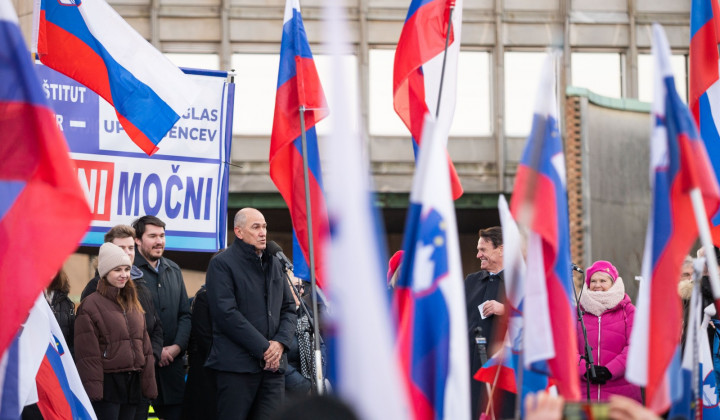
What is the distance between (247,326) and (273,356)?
30cm

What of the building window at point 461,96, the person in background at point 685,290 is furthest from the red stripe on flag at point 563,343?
the building window at point 461,96

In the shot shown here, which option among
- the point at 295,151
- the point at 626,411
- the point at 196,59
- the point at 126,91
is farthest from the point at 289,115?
the point at 196,59

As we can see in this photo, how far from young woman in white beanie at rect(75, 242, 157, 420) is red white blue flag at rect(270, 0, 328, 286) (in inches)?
49.3

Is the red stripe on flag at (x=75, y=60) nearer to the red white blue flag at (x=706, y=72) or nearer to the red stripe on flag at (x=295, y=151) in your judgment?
the red stripe on flag at (x=295, y=151)

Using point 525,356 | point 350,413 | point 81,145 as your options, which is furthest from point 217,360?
point 350,413

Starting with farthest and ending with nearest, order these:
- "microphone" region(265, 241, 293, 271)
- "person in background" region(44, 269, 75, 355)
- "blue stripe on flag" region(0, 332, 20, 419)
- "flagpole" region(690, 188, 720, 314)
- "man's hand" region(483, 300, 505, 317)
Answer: "microphone" region(265, 241, 293, 271) → "person in background" region(44, 269, 75, 355) → "man's hand" region(483, 300, 505, 317) → "blue stripe on flag" region(0, 332, 20, 419) → "flagpole" region(690, 188, 720, 314)

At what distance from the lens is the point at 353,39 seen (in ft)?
79.0

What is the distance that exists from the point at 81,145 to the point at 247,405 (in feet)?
9.18

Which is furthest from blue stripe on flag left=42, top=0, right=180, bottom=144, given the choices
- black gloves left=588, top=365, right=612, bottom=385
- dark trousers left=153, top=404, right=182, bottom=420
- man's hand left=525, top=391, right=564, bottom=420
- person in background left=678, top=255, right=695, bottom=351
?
man's hand left=525, top=391, right=564, bottom=420

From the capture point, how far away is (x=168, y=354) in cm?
915

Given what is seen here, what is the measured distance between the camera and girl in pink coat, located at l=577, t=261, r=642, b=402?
902cm

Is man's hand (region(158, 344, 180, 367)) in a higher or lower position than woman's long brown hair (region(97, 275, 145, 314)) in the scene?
lower

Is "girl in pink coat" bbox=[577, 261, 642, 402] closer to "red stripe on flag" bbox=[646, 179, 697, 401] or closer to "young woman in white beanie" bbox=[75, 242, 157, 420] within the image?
"young woman in white beanie" bbox=[75, 242, 157, 420]

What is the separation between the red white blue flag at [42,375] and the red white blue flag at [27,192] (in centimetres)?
54
